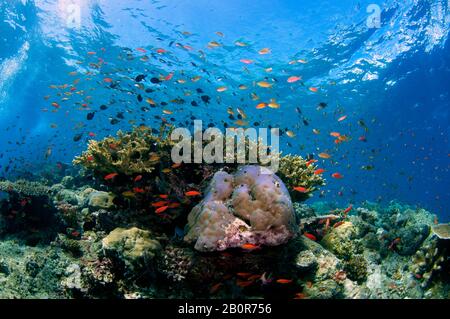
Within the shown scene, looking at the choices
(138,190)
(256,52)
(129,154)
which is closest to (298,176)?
(138,190)

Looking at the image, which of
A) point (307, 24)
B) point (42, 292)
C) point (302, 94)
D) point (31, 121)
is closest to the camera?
point (42, 292)

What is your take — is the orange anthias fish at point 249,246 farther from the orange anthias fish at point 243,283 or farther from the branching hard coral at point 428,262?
the branching hard coral at point 428,262

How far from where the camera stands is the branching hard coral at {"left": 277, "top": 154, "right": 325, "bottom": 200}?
7.03 m

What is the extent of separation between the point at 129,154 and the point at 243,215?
302 centimetres

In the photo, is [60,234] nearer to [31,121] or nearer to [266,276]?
[266,276]

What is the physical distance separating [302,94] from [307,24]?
13513 mm

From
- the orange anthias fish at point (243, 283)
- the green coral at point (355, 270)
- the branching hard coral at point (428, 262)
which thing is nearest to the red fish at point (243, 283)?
the orange anthias fish at point (243, 283)

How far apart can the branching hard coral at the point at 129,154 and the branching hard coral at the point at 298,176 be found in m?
2.85

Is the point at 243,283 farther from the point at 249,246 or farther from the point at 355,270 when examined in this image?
the point at 355,270

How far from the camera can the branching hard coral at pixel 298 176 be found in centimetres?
703

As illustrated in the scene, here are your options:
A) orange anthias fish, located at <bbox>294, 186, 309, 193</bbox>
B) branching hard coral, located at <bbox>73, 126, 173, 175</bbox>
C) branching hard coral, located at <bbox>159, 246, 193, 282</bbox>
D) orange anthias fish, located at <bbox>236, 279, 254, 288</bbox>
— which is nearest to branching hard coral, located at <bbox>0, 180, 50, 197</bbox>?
branching hard coral, located at <bbox>73, 126, 173, 175</bbox>

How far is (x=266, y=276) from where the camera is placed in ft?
16.3

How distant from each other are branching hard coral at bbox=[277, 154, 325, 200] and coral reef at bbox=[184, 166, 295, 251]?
1.76 metres
